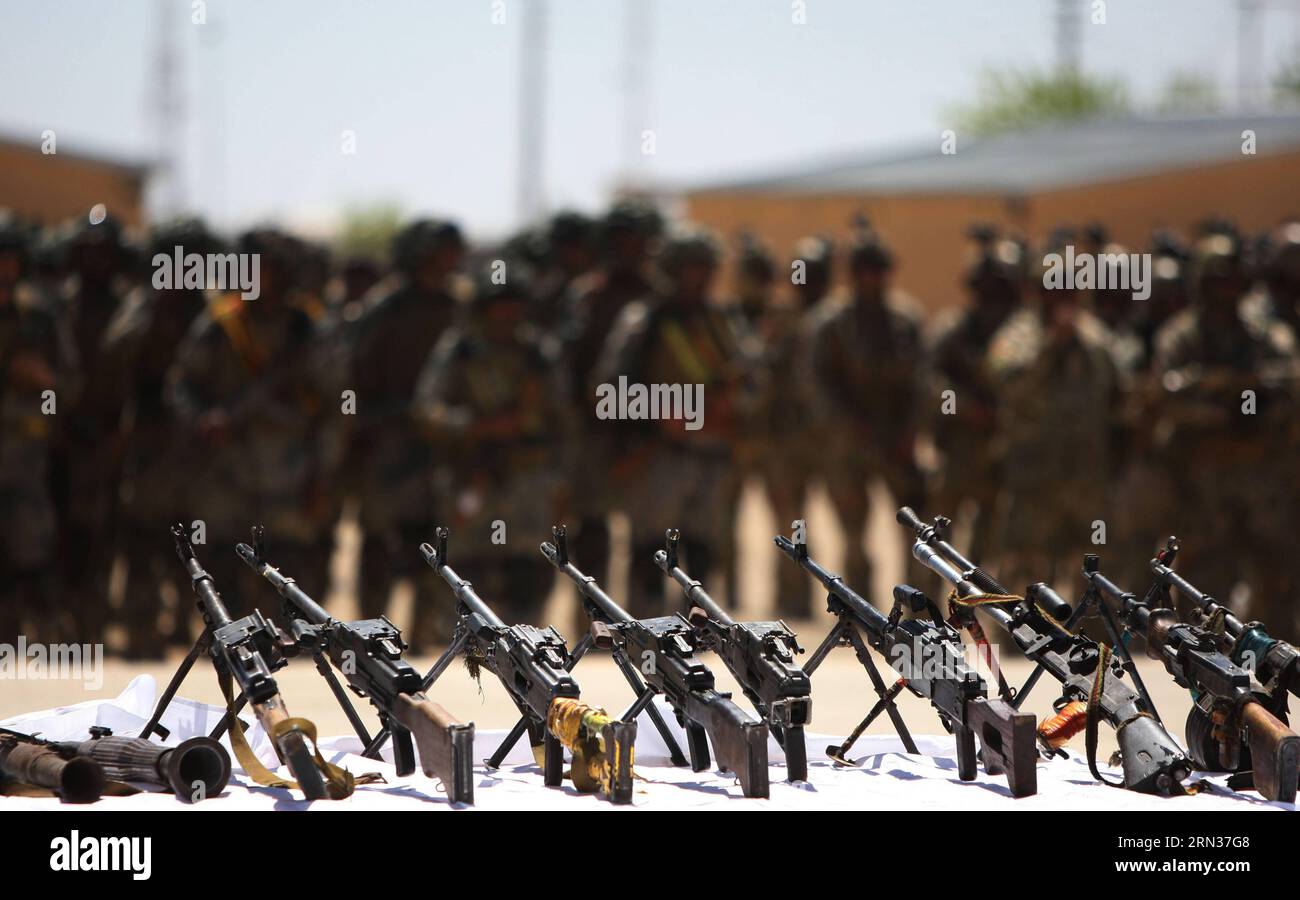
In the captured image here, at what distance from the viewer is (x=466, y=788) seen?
12.2ft

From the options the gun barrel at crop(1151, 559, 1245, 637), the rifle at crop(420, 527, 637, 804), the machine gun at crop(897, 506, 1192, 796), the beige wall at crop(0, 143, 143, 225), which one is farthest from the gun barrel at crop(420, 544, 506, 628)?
the beige wall at crop(0, 143, 143, 225)

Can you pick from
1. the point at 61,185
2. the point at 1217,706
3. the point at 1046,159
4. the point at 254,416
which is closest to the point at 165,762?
the point at 1217,706

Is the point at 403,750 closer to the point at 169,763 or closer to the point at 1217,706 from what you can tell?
the point at 169,763

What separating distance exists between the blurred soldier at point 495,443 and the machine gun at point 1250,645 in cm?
448

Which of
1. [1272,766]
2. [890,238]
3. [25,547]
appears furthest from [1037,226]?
[1272,766]

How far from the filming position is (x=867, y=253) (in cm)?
963

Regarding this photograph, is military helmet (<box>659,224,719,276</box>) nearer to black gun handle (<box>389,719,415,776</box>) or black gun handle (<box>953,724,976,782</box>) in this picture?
black gun handle (<box>953,724,976,782</box>)

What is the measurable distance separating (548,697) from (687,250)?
16.7 feet

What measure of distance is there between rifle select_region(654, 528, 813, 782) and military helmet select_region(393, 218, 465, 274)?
457 cm

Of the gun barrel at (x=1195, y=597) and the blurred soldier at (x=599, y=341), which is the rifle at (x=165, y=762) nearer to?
the gun barrel at (x=1195, y=597)

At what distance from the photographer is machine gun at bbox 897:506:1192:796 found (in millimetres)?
3961

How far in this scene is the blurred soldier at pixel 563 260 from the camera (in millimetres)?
10398

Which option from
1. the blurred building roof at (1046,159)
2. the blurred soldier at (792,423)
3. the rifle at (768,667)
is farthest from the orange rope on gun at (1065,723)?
the blurred building roof at (1046,159)
